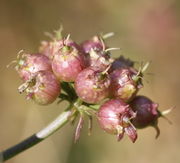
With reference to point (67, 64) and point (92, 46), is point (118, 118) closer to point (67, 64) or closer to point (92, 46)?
→ point (67, 64)

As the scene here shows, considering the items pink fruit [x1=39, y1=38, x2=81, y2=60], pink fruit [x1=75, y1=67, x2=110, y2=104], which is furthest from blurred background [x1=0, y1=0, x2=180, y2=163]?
pink fruit [x1=75, y1=67, x2=110, y2=104]

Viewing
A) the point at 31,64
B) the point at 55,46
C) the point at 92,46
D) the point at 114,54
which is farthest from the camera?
the point at 114,54

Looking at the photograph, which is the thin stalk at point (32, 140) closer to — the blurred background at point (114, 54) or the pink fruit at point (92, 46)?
the pink fruit at point (92, 46)

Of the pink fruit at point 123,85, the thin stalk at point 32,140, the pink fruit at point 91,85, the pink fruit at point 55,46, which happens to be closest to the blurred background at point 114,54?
the pink fruit at point 55,46

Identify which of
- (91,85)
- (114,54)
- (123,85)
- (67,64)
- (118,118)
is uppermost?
(67,64)

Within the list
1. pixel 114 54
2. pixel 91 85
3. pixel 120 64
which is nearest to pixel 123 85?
pixel 91 85

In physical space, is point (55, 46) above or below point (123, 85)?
above

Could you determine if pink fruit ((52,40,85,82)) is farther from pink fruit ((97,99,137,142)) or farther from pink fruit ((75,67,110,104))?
pink fruit ((97,99,137,142))
